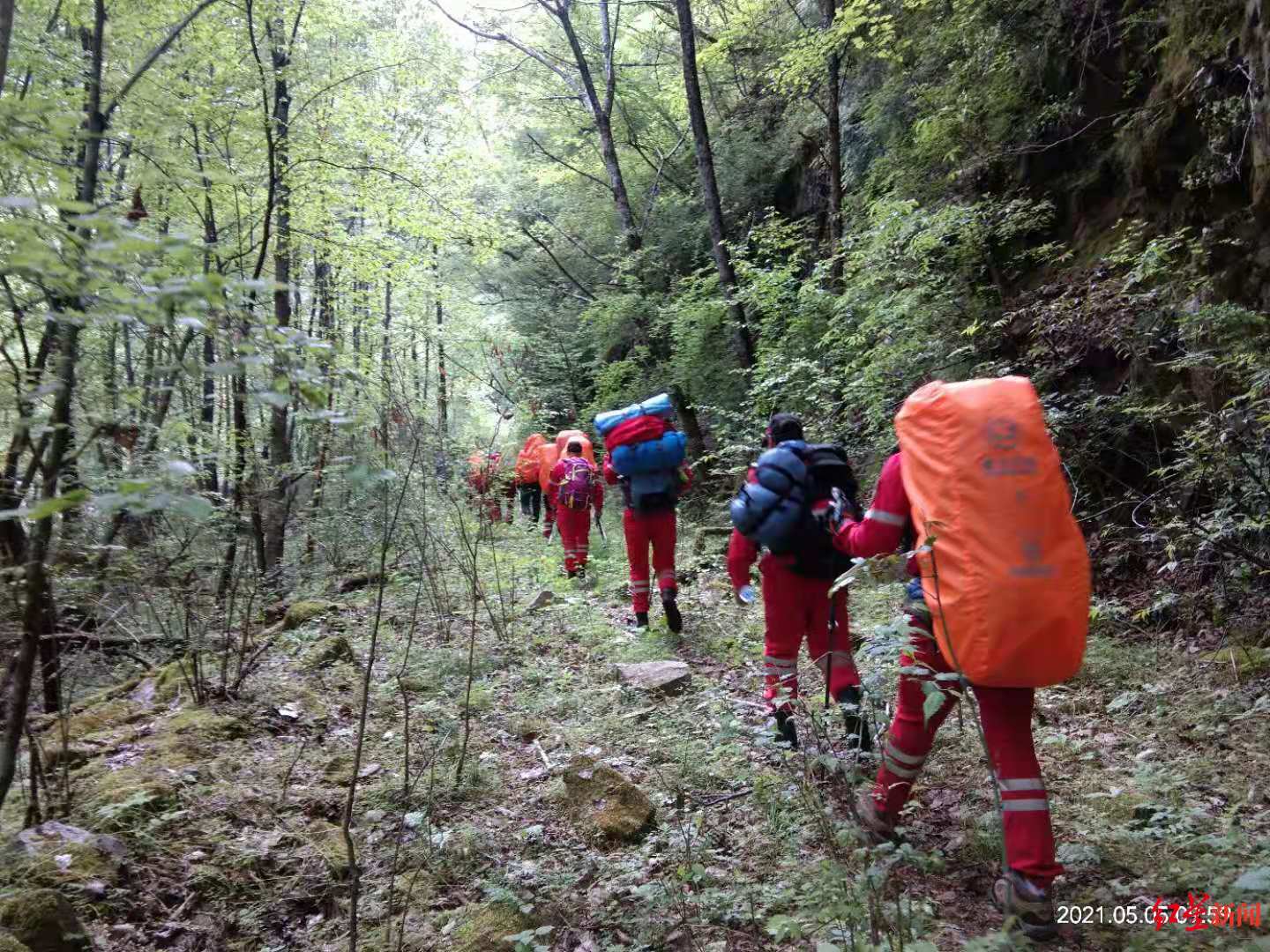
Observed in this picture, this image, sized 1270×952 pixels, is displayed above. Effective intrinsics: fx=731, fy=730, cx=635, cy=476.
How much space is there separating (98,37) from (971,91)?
8.47m

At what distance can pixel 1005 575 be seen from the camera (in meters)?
2.64

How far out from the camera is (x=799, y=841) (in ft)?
11.5

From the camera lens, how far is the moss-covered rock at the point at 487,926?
2.99 m

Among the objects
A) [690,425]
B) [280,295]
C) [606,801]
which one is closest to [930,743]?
[606,801]

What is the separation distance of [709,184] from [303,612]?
9.17 meters

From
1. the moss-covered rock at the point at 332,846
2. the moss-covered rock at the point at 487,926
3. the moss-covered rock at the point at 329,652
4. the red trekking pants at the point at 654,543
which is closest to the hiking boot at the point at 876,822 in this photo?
the moss-covered rock at the point at 487,926

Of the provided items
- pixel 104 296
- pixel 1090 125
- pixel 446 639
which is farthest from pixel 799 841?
pixel 1090 125

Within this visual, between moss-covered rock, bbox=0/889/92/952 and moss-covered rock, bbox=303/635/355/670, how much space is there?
147 inches

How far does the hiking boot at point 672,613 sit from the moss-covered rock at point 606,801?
2.92 metres

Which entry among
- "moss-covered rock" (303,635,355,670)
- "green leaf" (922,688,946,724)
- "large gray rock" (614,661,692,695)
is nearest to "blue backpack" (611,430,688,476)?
"large gray rock" (614,661,692,695)

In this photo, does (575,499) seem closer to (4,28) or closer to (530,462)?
(530,462)

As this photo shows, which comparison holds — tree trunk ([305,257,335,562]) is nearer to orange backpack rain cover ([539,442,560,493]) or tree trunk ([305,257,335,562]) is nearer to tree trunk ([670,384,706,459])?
orange backpack rain cover ([539,442,560,493])

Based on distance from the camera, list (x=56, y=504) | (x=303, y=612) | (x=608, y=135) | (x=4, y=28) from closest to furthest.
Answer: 1. (x=56, y=504)
2. (x=4, y=28)
3. (x=303, y=612)
4. (x=608, y=135)

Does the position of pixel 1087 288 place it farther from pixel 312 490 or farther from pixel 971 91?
pixel 312 490
